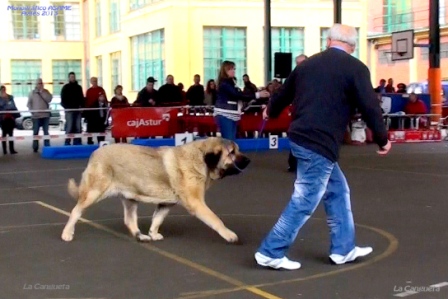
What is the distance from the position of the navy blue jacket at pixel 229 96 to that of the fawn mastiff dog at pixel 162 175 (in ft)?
16.0

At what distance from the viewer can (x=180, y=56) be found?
3972 centimetres

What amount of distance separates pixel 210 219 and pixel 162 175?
26.0 inches

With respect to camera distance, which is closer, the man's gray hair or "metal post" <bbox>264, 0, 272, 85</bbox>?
the man's gray hair

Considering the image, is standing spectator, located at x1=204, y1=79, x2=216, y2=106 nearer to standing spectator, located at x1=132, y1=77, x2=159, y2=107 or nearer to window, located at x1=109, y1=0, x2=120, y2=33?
standing spectator, located at x1=132, y1=77, x2=159, y2=107

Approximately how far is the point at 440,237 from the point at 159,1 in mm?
34877

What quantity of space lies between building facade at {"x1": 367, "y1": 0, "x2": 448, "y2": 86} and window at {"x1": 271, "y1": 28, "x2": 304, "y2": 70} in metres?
9.56

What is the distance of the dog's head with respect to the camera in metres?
7.05

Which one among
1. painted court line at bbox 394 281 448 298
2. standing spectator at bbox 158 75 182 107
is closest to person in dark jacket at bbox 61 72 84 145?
standing spectator at bbox 158 75 182 107

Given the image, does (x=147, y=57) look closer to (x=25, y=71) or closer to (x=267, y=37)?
(x=25, y=71)

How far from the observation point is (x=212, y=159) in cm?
708

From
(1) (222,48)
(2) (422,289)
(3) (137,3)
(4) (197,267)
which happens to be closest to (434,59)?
(1) (222,48)

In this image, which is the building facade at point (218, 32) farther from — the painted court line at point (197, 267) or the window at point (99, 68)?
the painted court line at point (197, 267)

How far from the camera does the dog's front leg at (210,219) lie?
23.2ft

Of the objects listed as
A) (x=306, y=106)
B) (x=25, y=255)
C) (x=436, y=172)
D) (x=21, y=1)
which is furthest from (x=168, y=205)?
(x=21, y=1)
